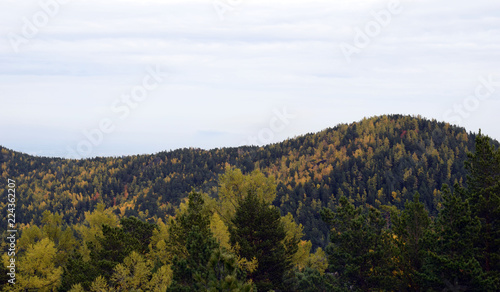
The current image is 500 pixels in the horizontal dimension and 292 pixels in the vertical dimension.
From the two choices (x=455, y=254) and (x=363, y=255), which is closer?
(x=455, y=254)

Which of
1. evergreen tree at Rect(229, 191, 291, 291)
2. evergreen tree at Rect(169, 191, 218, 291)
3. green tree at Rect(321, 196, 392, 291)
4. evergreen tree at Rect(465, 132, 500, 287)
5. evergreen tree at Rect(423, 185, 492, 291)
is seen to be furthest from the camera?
evergreen tree at Rect(229, 191, 291, 291)

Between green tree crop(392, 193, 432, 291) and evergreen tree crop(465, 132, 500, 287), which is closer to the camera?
evergreen tree crop(465, 132, 500, 287)

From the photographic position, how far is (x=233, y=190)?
186 feet

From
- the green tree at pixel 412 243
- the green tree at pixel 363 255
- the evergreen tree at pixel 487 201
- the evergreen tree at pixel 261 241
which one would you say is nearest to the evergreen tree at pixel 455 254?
the evergreen tree at pixel 487 201

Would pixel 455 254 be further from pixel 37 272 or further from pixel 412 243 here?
pixel 37 272

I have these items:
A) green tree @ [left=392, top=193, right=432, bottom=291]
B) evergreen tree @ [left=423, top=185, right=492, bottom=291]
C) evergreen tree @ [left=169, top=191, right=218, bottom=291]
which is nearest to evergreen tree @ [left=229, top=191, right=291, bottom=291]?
evergreen tree @ [left=169, top=191, right=218, bottom=291]

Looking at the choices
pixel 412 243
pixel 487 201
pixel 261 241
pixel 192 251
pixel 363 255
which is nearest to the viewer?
pixel 487 201

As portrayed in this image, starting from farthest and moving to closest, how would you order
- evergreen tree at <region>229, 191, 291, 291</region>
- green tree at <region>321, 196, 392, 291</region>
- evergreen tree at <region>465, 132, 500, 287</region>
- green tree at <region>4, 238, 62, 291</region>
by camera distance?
green tree at <region>4, 238, 62, 291</region>, evergreen tree at <region>229, 191, 291, 291</region>, green tree at <region>321, 196, 392, 291</region>, evergreen tree at <region>465, 132, 500, 287</region>

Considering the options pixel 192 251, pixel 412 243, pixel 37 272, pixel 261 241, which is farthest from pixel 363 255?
pixel 37 272

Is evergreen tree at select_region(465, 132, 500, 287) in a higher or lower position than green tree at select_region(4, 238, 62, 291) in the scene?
higher

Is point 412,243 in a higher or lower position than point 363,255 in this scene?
higher

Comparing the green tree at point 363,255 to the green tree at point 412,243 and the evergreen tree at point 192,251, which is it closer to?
the green tree at point 412,243

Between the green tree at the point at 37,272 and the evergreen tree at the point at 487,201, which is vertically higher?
the evergreen tree at the point at 487,201

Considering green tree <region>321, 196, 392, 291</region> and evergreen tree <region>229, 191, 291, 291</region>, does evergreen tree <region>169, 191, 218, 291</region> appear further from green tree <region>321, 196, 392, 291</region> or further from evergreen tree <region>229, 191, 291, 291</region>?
green tree <region>321, 196, 392, 291</region>
